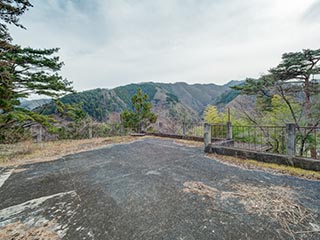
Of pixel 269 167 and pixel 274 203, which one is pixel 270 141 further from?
pixel 274 203

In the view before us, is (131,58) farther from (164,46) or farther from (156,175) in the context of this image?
(156,175)

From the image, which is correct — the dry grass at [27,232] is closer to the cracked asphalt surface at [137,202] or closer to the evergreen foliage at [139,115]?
the cracked asphalt surface at [137,202]

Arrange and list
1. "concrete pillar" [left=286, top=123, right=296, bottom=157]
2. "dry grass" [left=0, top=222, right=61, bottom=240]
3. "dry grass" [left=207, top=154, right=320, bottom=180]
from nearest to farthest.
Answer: "dry grass" [left=0, top=222, right=61, bottom=240] → "dry grass" [left=207, top=154, right=320, bottom=180] → "concrete pillar" [left=286, top=123, right=296, bottom=157]

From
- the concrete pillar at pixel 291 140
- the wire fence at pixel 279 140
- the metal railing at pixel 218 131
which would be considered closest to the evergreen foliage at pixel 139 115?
the metal railing at pixel 218 131

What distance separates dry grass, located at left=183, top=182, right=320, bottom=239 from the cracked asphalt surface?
83 millimetres

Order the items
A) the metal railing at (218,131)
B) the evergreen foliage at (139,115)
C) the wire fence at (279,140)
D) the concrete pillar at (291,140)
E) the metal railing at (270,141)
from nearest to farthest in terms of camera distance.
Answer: the concrete pillar at (291,140), the wire fence at (279,140), the metal railing at (270,141), the metal railing at (218,131), the evergreen foliage at (139,115)

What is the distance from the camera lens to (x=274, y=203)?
2039mm

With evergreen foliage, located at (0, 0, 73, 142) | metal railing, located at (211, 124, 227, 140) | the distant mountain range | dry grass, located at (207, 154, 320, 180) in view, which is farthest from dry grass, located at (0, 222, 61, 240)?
the distant mountain range

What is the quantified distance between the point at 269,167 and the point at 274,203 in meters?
1.73

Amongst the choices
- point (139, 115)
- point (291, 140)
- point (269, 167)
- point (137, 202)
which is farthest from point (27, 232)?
point (139, 115)

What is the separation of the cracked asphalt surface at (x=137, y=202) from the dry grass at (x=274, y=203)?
83mm

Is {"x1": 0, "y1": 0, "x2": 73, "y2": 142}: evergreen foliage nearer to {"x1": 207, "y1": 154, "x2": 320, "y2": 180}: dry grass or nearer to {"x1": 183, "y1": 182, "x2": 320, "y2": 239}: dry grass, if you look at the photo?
{"x1": 183, "y1": 182, "x2": 320, "y2": 239}: dry grass

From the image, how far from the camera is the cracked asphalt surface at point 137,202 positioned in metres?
1.60

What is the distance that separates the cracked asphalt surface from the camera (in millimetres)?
1597
